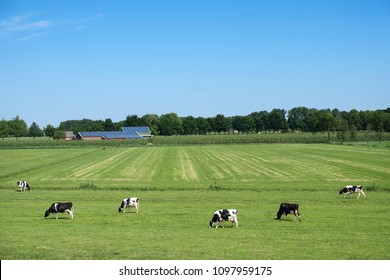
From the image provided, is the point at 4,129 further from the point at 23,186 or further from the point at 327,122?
the point at 23,186

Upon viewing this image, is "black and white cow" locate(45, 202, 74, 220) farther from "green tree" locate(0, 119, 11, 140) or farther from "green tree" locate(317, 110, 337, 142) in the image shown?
"green tree" locate(317, 110, 337, 142)

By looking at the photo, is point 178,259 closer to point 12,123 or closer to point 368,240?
point 368,240

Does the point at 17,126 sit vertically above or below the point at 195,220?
above

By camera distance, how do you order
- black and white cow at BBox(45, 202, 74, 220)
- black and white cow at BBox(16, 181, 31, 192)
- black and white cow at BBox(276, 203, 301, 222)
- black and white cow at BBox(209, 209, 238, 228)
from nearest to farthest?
black and white cow at BBox(209, 209, 238, 228), black and white cow at BBox(276, 203, 301, 222), black and white cow at BBox(45, 202, 74, 220), black and white cow at BBox(16, 181, 31, 192)

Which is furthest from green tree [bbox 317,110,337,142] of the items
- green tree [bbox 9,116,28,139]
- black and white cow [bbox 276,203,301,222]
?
black and white cow [bbox 276,203,301,222]

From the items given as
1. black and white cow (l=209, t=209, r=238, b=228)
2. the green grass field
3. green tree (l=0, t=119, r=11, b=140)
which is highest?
green tree (l=0, t=119, r=11, b=140)

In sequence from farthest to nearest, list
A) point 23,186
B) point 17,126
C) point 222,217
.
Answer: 1. point 17,126
2. point 23,186
3. point 222,217

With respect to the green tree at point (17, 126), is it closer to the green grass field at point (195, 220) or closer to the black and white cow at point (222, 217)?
the green grass field at point (195, 220)

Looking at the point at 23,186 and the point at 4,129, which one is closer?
the point at 23,186

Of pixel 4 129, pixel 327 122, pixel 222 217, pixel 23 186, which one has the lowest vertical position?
pixel 23 186

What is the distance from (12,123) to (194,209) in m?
170

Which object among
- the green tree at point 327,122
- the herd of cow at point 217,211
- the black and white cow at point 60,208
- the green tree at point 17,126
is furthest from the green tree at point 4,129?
the black and white cow at point 60,208

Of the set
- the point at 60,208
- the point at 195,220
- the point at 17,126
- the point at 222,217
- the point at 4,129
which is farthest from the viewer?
the point at 17,126

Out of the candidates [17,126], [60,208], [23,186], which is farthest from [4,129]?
[60,208]
